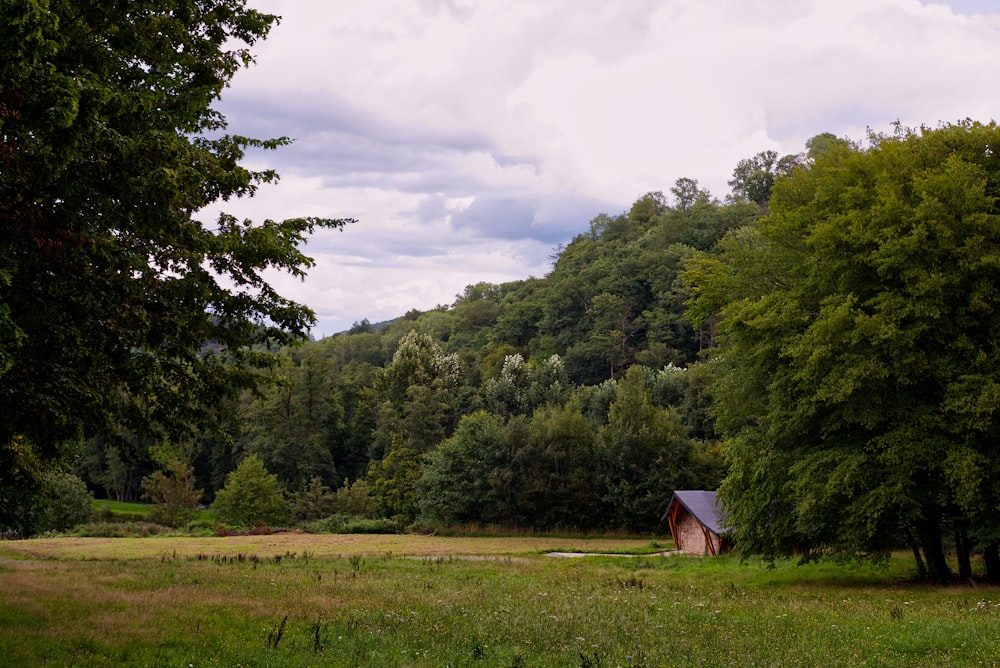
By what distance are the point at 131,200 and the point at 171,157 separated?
880 mm

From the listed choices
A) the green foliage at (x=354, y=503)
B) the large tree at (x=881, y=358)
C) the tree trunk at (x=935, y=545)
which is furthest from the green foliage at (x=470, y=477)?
the tree trunk at (x=935, y=545)

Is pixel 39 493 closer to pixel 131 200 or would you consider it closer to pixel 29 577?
pixel 29 577

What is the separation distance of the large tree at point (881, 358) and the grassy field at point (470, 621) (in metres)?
2.38

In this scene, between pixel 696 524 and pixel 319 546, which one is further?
pixel 319 546

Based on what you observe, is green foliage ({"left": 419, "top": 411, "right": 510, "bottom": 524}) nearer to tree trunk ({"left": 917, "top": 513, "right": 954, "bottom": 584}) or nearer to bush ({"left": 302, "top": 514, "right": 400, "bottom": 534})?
bush ({"left": 302, "top": 514, "right": 400, "bottom": 534})

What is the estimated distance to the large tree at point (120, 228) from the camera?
8.55m

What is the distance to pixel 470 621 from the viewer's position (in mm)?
13641

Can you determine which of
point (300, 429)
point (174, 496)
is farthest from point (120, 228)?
point (300, 429)

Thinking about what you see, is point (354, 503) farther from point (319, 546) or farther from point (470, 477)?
point (319, 546)

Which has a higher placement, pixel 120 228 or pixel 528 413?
pixel 120 228

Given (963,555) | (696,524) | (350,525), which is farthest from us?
(350,525)

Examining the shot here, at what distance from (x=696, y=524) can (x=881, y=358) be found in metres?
25.9

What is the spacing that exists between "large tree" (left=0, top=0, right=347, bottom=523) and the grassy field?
3.41 metres

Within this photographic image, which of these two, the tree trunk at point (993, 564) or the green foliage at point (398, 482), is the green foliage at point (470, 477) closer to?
the green foliage at point (398, 482)
